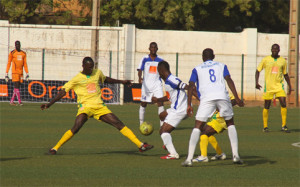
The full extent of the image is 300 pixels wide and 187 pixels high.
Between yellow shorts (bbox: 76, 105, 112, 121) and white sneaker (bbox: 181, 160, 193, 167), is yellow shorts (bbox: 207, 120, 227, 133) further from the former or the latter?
yellow shorts (bbox: 76, 105, 112, 121)

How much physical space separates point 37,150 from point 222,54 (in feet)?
70.1

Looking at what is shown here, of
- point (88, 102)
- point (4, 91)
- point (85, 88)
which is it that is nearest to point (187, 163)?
point (88, 102)

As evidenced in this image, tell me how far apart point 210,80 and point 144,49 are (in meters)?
21.9

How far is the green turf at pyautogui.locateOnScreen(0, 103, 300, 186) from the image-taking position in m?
8.47

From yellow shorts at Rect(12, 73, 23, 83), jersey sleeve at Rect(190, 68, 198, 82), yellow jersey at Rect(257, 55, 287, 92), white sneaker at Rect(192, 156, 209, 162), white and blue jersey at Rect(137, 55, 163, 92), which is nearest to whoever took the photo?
jersey sleeve at Rect(190, 68, 198, 82)

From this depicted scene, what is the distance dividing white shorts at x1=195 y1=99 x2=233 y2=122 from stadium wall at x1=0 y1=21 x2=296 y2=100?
70.2 ft

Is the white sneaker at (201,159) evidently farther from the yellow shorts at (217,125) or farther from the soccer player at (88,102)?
the soccer player at (88,102)

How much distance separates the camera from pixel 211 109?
9.52 meters

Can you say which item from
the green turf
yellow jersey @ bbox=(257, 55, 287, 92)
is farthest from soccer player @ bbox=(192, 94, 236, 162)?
yellow jersey @ bbox=(257, 55, 287, 92)

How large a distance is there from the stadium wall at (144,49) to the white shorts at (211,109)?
70.2 feet

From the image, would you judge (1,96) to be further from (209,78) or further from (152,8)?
(209,78)

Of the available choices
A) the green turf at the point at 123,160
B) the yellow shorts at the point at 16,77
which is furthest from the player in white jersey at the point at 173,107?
the yellow shorts at the point at 16,77

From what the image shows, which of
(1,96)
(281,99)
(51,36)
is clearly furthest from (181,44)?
(281,99)

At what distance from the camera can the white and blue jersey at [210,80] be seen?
9492 mm
